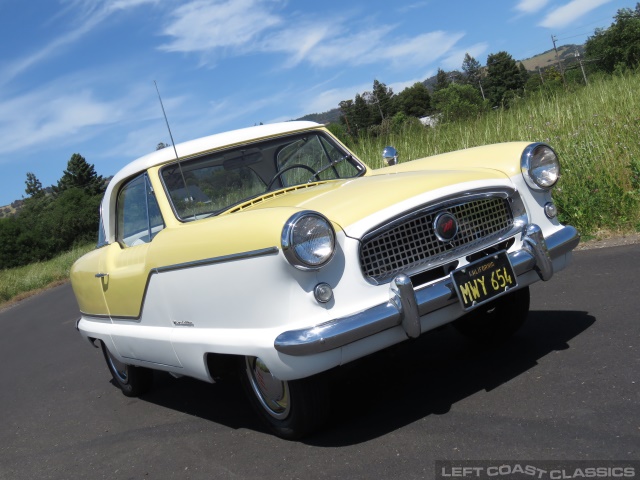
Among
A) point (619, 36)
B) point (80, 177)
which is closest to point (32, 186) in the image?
point (80, 177)

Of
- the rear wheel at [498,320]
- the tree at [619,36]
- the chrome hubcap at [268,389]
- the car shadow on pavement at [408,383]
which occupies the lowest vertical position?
the car shadow on pavement at [408,383]

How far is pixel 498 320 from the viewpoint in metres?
4.62

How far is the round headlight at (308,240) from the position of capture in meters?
3.26

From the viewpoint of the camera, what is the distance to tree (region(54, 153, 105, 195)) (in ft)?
379

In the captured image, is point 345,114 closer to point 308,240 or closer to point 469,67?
point 308,240

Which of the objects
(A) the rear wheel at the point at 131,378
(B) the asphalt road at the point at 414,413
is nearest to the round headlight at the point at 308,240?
(B) the asphalt road at the point at 414,413

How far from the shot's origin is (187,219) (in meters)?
4.47

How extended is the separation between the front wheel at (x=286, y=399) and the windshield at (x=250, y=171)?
1.18 metres

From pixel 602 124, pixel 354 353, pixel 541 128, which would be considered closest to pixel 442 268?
pixel 354 353

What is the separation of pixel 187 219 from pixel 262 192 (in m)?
0.58

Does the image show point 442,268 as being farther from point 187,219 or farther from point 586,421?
point 187,219

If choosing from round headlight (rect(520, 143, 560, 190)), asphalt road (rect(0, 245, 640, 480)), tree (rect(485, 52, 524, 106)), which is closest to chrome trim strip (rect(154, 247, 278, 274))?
asphalt road (rect(0, 245, 640, 480))

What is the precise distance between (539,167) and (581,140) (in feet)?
16.4

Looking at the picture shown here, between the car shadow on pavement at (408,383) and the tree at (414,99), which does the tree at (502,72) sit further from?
the car shadow on pavement at (408,383)
